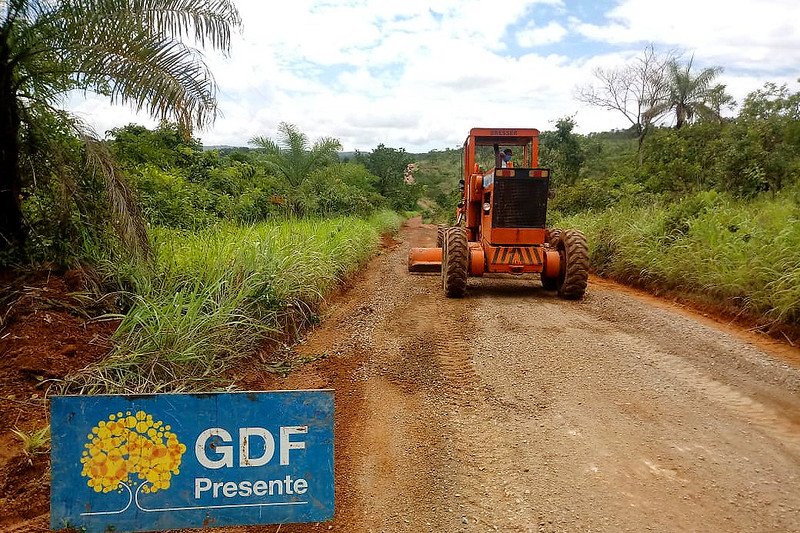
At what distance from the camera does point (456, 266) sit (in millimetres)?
7738

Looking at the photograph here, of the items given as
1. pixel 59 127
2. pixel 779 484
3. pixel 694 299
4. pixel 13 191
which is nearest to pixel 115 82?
pixel 59 127

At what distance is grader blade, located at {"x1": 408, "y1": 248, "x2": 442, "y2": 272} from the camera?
31.2 ft

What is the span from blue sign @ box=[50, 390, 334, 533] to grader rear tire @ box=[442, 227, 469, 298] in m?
5.68

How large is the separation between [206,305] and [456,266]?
158 inches

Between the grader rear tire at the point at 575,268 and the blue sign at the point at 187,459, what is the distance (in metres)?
6.24

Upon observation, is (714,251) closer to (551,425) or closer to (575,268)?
(575,268)

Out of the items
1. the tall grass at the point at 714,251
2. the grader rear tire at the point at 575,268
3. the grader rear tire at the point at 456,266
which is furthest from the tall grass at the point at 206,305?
the tall grass at the point at 714,251

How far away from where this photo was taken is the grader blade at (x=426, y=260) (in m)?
9.50

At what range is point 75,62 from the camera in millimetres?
4395

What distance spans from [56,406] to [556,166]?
78.2ft

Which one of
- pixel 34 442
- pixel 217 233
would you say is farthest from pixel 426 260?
pixel 34 442

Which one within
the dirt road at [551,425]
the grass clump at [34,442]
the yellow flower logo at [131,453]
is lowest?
the dirt road at [551,425]

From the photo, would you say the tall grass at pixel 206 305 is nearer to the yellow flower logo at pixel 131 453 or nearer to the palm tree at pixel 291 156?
the yellow flower logo at pixel 131 453

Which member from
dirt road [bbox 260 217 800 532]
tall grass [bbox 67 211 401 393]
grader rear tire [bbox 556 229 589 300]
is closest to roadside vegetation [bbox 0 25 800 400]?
tall grass [bbox 67 211 401 393]
